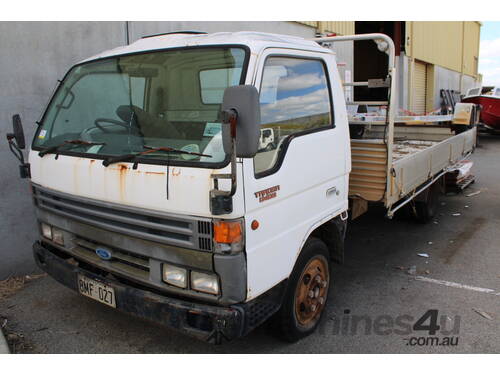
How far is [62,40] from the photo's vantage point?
15.6 feet

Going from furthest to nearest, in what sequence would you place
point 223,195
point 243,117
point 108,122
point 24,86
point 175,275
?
point 24,86, point 108,122, point 175,275, point 223,195, point 243,117

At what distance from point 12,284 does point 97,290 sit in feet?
6.84

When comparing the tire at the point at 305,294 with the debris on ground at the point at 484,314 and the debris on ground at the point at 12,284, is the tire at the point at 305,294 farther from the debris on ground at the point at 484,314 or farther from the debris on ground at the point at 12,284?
the debris on ground at the point at 12,284

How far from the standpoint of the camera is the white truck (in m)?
2.53

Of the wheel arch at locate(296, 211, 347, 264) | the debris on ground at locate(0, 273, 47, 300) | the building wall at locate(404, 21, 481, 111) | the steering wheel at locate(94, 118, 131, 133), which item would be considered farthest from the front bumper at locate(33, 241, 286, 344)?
the building wall at locate(404, 21, 481, 111)

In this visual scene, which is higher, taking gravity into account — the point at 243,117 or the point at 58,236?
the point at 243,117

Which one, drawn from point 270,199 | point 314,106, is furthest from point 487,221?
point 270,199

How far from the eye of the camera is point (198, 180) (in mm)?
2480

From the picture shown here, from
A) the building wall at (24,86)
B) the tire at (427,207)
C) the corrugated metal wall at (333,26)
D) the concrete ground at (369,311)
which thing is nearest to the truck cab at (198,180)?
the concrete ground at (369,311)

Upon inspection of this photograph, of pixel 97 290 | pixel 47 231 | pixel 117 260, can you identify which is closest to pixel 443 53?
pixel 47 231

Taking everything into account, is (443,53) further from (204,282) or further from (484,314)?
(204,282)

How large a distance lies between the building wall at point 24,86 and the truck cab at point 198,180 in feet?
3.67

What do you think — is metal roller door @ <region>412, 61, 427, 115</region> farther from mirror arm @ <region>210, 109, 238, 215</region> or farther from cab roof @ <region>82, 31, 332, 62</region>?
mirror arm @ <region>210, 109, 238, 215</region>

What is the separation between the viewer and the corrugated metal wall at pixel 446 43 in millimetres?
16922
